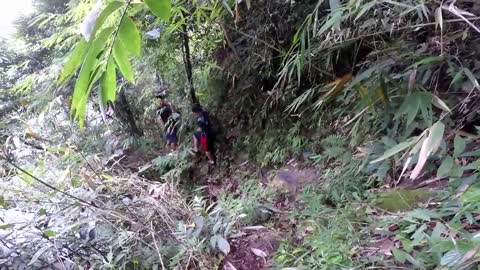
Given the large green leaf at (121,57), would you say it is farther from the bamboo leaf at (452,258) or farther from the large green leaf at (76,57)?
the bamboo leaf at (452,258)

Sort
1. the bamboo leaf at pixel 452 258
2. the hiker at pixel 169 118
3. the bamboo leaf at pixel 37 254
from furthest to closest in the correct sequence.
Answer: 1. the hiker at pixel 169 118
2. the bamboo leaf at pixel 37 254
3. the bamboo leaf at pixel 452 258

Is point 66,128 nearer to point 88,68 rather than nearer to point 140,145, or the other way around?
point 140,145

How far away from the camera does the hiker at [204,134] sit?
3662 mm

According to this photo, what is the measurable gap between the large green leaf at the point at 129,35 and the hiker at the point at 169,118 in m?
3.41

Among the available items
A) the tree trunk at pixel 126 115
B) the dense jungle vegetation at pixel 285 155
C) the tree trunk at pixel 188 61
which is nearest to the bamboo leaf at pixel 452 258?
the dense jungle vegetation at pixel 285 155

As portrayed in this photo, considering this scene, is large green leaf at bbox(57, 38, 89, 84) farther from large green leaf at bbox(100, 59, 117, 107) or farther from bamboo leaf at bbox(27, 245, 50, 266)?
bamboo leaf at bbox(27, 245, 50, 266)

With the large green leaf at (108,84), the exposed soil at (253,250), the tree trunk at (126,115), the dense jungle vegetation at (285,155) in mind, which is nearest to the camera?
the large green leaf at (108,84)

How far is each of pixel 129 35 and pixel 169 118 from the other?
3487 millimetres

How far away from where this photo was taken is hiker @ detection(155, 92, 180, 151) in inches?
159

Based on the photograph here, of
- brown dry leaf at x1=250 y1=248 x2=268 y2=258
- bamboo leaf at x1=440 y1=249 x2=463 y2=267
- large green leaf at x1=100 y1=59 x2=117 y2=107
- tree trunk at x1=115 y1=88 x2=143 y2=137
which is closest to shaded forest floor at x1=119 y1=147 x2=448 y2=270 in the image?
brown dry leaf at x1=250 y1=248 x2=268 y2=258

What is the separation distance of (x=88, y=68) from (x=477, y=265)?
1004mm

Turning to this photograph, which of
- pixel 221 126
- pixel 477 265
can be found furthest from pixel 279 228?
pixel 221 126

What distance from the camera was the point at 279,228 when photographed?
7.56ft

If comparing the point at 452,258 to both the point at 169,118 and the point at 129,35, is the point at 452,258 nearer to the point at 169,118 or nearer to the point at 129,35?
the point at 129,35
